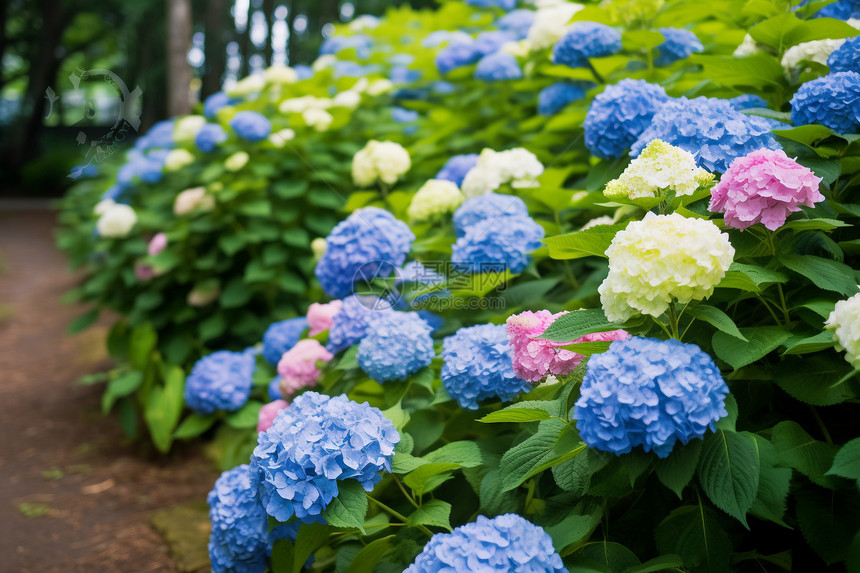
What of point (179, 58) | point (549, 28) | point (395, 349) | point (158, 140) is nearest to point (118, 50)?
point (179, 58)

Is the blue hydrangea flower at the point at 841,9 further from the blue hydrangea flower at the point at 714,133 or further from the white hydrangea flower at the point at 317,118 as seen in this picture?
the white hydrangea flower at the point at 317,118

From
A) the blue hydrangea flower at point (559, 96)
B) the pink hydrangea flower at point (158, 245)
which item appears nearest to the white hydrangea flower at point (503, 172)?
the blue hydrangea flower at point (559, 96)

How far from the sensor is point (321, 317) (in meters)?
2.23

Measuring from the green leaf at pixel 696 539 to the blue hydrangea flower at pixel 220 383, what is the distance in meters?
1.71

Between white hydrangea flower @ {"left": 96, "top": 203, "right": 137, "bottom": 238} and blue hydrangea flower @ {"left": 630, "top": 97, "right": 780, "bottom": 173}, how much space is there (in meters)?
3.20

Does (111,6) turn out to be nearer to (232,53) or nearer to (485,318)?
(232,53)

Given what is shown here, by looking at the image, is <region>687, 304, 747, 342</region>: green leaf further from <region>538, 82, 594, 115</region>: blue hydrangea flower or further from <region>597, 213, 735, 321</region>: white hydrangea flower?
<region>538, 82, 594, 115</region>: blue hydrangea flower

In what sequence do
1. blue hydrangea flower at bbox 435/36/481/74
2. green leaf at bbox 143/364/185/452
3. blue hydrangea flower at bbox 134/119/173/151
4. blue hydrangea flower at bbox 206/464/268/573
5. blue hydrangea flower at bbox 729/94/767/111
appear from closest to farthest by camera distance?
blue hydrangea flower at bbox 206/464/268/573 < blue hydrangea flower at bbox 729/94/767/111 < green leaf at bbox 143/364/185/452 < blue hydrangea flower at bbox 435/36/481/74 < blue hydrangea flower at bbox 134/119/173/151

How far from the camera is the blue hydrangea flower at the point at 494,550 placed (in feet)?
3.74

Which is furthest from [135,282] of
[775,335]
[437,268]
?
[775,335]

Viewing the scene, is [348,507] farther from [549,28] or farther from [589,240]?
[549,28]

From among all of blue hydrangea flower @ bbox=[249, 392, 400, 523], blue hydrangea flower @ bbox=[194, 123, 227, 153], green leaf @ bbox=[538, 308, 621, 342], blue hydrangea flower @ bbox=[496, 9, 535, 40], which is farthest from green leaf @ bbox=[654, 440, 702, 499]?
blue hydrangea flower @ bbox=[194, 123, 227, 153]

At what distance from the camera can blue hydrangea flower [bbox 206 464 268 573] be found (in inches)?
67.0

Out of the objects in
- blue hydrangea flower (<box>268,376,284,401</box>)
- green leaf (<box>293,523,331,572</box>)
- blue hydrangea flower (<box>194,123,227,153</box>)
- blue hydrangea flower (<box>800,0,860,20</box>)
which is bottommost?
blue hydrangea flower (<box>268,376,284,401</box>)
